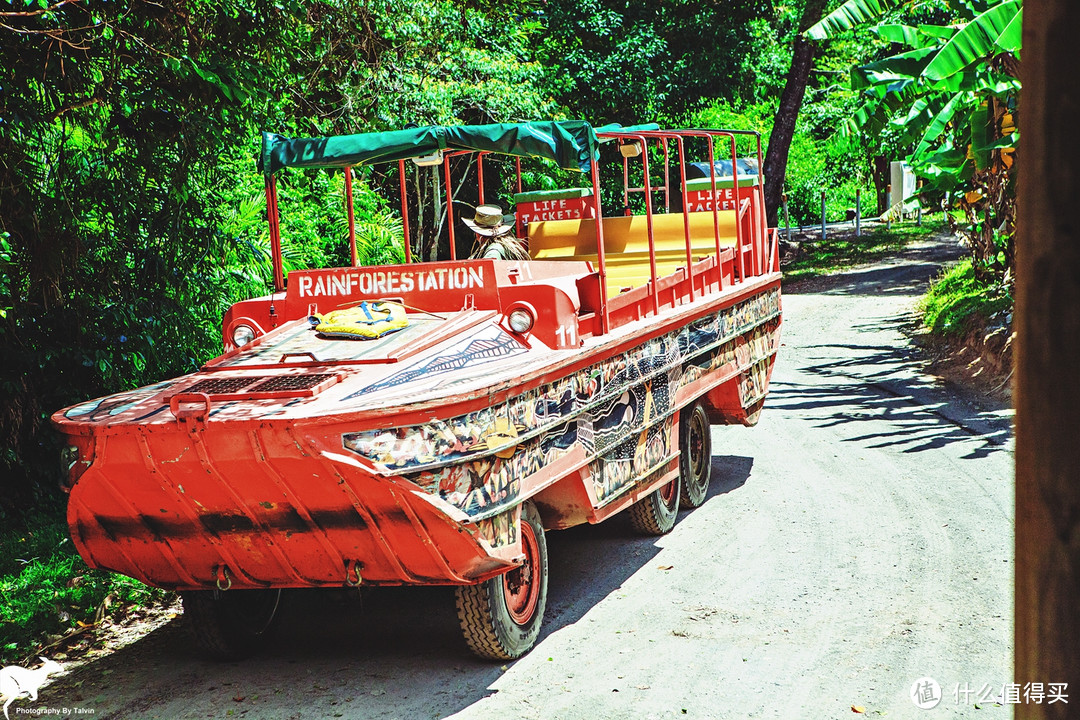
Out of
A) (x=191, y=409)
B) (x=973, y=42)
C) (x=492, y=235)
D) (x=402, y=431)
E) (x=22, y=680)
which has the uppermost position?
(x=973, y=42)

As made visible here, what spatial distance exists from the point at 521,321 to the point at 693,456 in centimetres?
308

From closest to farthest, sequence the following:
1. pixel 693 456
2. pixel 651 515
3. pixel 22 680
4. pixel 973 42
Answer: pixel 22 680 < pixel 651 515 < pixel 693 456 < pixel 973 42

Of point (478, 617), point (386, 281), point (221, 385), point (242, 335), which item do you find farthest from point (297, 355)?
point (478, 617)

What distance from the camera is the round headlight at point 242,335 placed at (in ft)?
20.8

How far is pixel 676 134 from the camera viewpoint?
733cm

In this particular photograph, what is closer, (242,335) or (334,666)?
(334,666)

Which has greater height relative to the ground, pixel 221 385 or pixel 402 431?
pixel 221 385

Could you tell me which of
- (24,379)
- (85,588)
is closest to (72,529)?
(85,588)

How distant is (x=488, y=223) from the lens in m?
7.91

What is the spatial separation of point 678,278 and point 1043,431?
5.71m

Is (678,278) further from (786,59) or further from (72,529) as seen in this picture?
(786,59)

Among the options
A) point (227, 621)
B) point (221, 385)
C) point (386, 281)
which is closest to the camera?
point (221, 385)

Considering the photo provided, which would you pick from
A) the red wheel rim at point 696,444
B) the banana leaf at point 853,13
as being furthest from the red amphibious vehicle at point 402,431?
the banana leaf at point 853,13

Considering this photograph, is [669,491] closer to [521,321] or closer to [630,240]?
[630,240]
